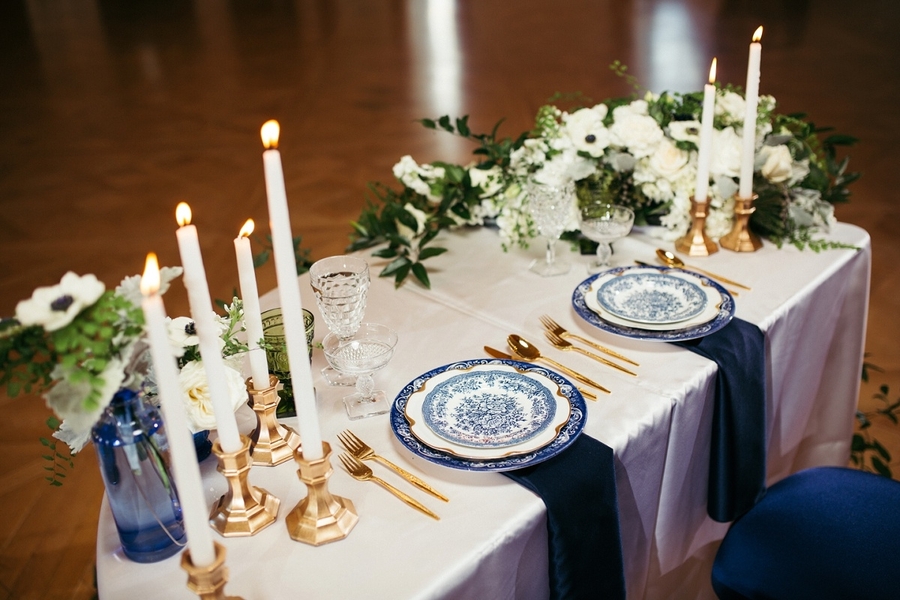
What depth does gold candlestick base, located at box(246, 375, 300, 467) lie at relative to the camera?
121 centimetres

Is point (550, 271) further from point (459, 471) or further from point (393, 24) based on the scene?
point (393, 24)

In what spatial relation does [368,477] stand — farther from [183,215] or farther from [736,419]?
[736,419]

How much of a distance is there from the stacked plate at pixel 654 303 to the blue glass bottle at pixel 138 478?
856 mm

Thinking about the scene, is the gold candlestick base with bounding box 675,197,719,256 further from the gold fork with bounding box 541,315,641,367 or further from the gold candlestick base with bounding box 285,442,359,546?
the gold candlestick base with bounding box 285,442,359,546

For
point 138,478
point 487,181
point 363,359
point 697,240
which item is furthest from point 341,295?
point 697,240

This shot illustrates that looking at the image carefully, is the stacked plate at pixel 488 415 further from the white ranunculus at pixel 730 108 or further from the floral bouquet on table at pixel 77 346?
the white ranunculus at pixel 730 108

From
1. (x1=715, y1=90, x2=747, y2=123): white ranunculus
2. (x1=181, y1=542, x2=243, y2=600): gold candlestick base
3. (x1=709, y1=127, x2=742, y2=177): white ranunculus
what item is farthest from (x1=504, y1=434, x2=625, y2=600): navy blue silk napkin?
(x1=715, y1=90, x2=747, y2=123): white ranunculus

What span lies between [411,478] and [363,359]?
0.26m

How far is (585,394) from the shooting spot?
1.37m

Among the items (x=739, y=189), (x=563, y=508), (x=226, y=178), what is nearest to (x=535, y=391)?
(x=563, y=508)

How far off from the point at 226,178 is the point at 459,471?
3860 mm

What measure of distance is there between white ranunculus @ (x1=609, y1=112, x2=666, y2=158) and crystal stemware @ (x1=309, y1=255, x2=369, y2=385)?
78 centimetres

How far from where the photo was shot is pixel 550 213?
1.79 m

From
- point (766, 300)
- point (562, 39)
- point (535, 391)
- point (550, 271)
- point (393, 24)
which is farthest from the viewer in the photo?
point (393, 24)
